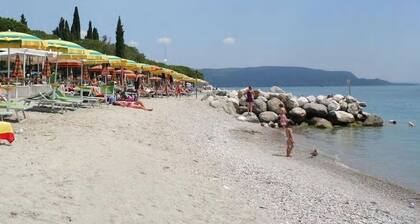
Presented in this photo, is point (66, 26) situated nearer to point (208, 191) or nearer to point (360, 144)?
point (360, 144)

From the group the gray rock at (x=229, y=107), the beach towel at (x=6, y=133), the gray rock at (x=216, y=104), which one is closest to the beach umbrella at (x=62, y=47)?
the beach towel at (x=6, y=133)

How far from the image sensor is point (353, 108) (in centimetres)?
3641

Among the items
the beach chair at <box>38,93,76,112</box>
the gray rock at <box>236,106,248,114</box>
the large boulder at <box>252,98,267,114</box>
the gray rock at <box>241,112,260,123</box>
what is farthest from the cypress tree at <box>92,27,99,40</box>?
the beach chair at <box>38,93,76,112</box>

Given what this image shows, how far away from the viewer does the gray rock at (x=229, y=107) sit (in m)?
32.8

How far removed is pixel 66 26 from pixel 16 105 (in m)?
60.9

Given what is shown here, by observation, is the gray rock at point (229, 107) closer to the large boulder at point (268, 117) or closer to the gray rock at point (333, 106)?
the large boulder at point (268, 117)

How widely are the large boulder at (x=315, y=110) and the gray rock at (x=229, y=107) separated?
4.74 meters

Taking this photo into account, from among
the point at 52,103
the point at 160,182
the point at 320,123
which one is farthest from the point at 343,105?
the point at 160,182

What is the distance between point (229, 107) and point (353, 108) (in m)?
8.97

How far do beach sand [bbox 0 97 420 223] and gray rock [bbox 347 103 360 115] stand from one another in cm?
2011

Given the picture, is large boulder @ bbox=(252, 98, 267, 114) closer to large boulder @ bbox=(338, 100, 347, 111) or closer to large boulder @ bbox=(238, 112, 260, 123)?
large boulder @ bbox=(238, 112, 260, 123)

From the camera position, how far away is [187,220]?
750 centimetres

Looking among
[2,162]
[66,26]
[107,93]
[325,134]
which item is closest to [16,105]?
[2,162]

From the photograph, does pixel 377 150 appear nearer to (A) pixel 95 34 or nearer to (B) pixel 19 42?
(B) pixel 19 42
